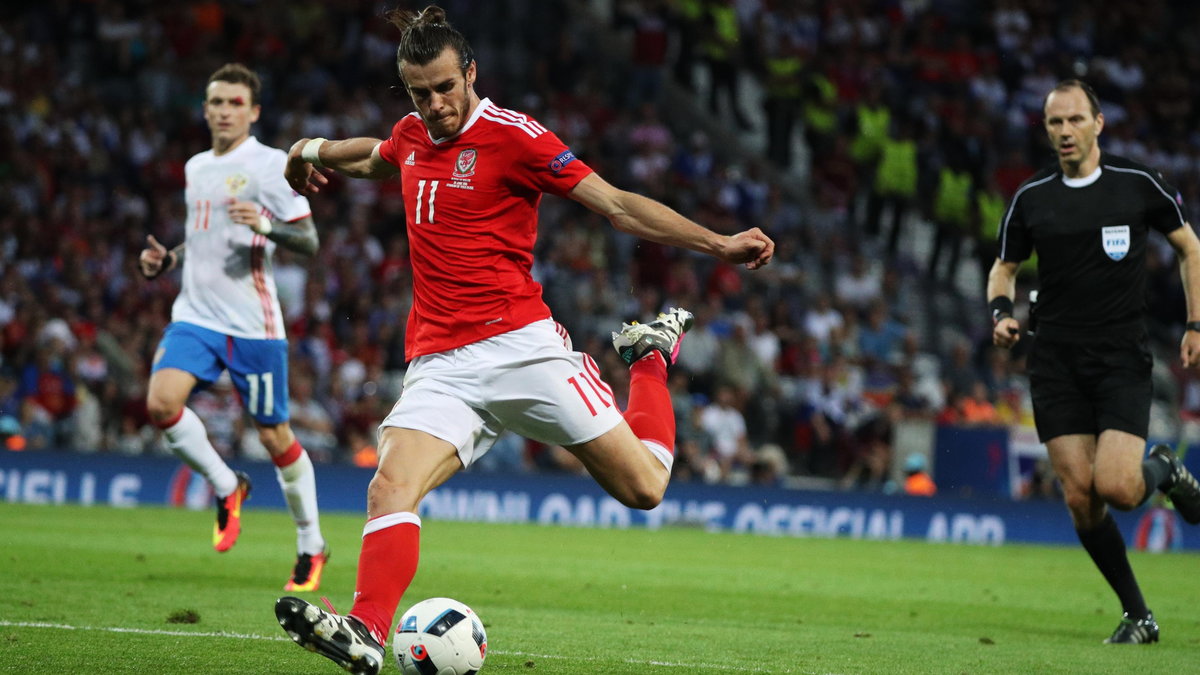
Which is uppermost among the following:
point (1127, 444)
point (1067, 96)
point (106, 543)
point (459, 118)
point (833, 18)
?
point (833, 18)

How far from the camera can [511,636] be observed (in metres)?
7.43

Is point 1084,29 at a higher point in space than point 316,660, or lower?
higher

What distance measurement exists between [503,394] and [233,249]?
3.98 meters

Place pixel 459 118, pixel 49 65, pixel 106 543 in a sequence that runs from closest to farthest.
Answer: pixel 459 118 < pixel 106 543 < pixel 49 65

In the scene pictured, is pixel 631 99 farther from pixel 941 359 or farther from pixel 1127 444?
pixel 1127 444

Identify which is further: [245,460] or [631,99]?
[631,99]

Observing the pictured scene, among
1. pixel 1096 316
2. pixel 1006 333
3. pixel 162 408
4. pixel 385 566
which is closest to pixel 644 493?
pixel 385 566

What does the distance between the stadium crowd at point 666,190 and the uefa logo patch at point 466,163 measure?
38.9 feet

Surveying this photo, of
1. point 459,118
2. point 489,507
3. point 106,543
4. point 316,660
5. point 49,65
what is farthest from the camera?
point 49,65

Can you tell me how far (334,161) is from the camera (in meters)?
6.77

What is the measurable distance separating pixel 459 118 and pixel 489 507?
40.5ft

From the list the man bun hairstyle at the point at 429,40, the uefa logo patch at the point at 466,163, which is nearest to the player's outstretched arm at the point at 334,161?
the uefa logo patch at the point at 466,163

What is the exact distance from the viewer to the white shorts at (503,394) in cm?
604

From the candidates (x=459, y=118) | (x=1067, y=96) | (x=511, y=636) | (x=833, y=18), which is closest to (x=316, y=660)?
(x=511, y=636)
